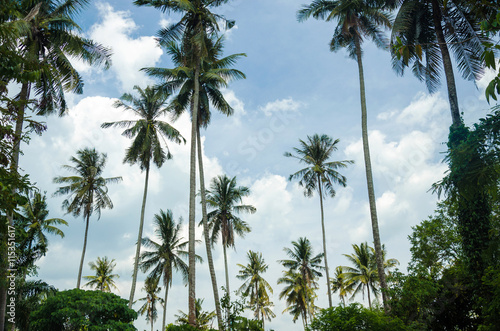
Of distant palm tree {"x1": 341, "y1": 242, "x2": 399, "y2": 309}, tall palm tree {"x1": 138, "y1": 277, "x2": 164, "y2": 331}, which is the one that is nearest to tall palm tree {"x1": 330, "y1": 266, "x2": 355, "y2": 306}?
distant palm tree {"x1": 341, "y1": 242, "x2": 399, "y2": 309}

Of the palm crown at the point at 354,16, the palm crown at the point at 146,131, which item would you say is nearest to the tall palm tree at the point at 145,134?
the palm crown at the point at 146,131

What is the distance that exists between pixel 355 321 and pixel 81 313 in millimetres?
12791

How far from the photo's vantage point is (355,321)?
1337cm

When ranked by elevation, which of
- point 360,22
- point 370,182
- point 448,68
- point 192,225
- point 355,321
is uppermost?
point 360,22

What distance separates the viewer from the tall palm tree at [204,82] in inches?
920

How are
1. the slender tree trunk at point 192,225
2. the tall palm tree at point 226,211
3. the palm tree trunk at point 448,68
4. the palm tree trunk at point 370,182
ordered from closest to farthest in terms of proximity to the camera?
the palm tree trunk at point 448,68
the palm tree trunk at point 370,182
the slender tree trunk at point 192,225
the tall palm tree at point 226,211

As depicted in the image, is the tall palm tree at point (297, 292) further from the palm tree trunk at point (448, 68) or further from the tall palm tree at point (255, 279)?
the palm tree trunk at point (448, 68)

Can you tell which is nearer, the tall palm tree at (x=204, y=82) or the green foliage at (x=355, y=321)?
the green foliage at (x=355, y=321)

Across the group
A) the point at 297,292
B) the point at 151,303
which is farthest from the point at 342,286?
the point at 151,303

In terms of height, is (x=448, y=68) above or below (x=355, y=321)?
above

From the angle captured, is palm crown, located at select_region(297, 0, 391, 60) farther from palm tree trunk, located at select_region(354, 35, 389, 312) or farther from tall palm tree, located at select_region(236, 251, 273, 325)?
tall palm tree, located at select_region(236, 251, 273, 325)

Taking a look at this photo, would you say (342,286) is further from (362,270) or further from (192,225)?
(192,225)

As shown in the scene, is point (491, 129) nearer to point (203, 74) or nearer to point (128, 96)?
point (203, 74)

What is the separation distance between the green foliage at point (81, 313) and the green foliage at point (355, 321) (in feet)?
33.6
